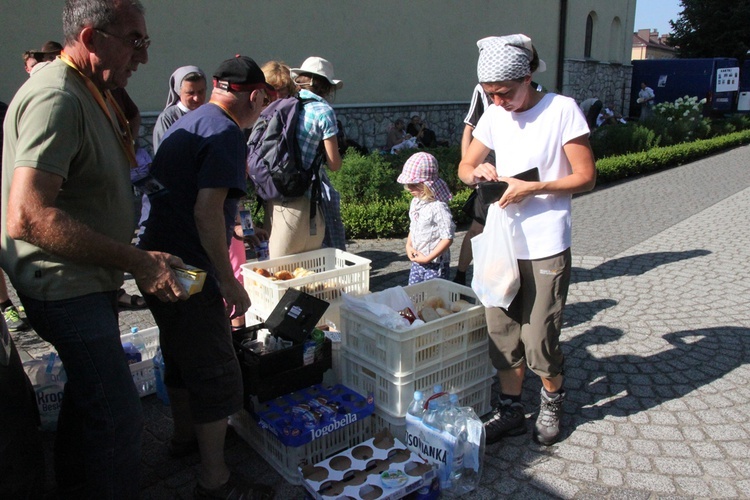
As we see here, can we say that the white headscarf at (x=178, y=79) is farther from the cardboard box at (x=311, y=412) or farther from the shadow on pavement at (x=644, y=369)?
the shadow on pavement at (x=644, y=369)

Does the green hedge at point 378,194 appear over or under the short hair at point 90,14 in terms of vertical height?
under

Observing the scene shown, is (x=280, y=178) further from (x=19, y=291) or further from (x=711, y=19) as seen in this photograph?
(x=711, y=19)

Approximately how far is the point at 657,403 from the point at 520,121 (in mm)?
1976

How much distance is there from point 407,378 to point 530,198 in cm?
110

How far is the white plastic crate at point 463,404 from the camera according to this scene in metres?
3.04

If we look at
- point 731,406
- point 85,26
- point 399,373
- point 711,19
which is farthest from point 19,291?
point 711,19

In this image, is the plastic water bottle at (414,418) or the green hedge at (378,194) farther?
the green hedge at (378,194)

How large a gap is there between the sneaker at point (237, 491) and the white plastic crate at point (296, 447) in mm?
202

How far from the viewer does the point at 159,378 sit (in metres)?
3.51

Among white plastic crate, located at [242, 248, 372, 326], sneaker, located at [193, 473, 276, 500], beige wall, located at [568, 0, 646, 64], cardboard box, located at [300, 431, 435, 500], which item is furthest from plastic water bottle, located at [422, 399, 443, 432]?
beige wall, located at [568, 0, 646, 64]

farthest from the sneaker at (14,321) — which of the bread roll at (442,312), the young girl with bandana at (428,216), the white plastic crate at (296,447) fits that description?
the bread roll at (442,312)

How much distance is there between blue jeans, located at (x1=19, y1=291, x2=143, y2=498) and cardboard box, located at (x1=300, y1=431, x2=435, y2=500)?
764 mm

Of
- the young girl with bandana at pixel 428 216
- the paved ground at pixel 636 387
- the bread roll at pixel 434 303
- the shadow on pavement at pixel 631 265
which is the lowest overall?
the paved ground at pixel 636 387

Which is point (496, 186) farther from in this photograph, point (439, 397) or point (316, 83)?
point (316, 83)
